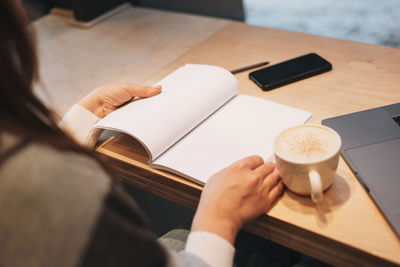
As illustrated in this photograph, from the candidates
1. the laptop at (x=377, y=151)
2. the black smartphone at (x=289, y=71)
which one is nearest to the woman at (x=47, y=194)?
the laptop at (x=377, y=151)

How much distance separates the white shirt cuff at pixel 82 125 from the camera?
33.1 inches

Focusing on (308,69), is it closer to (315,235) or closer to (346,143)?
(346,143)

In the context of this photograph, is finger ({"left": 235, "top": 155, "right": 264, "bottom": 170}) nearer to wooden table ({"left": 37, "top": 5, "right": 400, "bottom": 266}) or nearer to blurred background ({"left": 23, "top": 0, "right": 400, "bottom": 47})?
wooden table ({"left": 37, "top": 5, "right": 400, "bottom": 266})

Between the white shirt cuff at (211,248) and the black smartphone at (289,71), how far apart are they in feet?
1.47

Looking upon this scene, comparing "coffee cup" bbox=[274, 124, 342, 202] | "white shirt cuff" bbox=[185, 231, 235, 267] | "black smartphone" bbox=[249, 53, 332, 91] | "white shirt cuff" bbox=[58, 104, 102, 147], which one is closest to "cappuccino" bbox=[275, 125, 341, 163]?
"coffee cup" bbox=[274, 124, 342, 202]

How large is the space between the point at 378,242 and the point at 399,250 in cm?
3

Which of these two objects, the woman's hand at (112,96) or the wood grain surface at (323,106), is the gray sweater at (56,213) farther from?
the woman's hand at (112,96)

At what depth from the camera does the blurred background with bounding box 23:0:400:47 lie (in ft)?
4.05

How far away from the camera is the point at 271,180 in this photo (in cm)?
65

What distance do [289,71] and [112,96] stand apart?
44cm

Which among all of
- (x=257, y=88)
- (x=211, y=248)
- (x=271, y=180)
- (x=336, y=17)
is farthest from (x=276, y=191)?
(x=336, y=17)

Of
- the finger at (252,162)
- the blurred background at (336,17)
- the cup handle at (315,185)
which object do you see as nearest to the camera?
the cup handle at (315,185)

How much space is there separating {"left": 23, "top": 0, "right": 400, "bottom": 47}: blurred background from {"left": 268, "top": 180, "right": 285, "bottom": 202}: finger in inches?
33.7

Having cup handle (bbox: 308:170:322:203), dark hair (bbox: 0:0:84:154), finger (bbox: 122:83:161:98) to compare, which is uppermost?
dark hair (bbox: 0:0:84:154)
